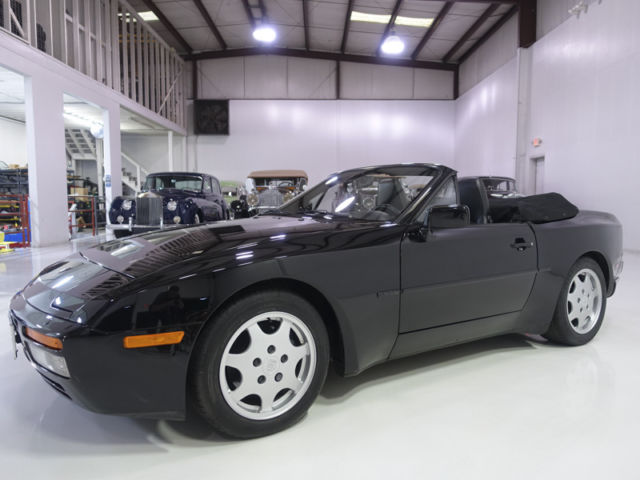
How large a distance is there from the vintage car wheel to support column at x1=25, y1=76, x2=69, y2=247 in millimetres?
8406

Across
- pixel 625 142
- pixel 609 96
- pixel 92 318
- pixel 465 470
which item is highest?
pixel 609 96

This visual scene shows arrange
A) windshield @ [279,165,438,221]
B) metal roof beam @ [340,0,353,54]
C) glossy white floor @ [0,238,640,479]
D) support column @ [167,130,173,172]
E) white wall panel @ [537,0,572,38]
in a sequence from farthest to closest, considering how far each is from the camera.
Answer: support column @ [167,130,173,172]
metal roof beam @ [340,0,353,54]
white wall panel @ [537,0,572,38]
windshield @ [279,165,438,221]
glossy white floor @ [0,238,640,479]

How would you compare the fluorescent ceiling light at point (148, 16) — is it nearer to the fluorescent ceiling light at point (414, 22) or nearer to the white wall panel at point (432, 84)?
the fluorescent ceiling light at point (414, 22)

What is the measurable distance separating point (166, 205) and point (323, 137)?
1108 cm

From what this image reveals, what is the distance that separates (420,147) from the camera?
18.2 meters

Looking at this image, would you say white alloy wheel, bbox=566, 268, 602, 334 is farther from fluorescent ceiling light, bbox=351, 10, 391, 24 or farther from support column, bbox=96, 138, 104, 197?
support column, bbox=96, 138, 104, 197

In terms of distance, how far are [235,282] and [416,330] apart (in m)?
0.94

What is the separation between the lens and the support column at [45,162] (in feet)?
26.3

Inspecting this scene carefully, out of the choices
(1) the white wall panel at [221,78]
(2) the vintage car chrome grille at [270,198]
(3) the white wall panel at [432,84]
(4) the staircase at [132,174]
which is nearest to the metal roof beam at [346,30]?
(3) the white wall panel at [432,84]

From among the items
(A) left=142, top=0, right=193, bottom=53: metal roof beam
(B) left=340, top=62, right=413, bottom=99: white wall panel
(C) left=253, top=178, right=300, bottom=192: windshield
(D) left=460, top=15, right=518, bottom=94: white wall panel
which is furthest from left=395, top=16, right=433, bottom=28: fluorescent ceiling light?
(A) left=142, top=0, right=193, bottom=53: metal roof beam

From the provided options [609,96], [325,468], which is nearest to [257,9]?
[609,96]

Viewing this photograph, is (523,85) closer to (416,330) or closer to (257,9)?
(257,9)

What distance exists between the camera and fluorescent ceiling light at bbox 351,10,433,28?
13602 millimetres

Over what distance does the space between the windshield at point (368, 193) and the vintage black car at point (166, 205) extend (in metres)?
5.61
